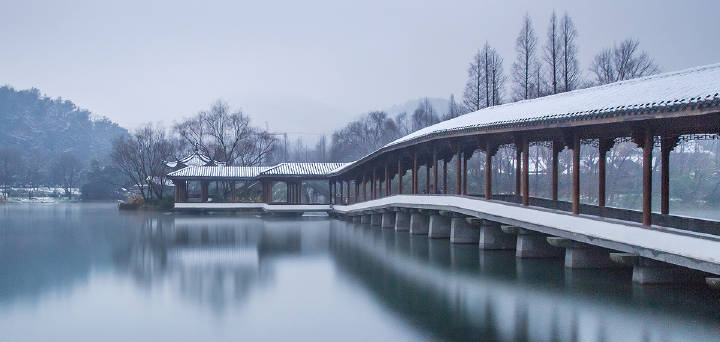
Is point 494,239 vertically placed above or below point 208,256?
above

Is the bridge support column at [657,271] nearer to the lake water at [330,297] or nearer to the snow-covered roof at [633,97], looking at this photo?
the lake water at [330,297]

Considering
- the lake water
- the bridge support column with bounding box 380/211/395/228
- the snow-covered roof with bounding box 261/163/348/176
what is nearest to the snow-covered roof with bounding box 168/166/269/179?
the snow-covered roof with bounding box 261/163/348/176

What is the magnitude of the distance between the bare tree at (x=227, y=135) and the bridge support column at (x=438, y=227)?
3747cm

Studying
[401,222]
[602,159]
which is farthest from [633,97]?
[401,222]

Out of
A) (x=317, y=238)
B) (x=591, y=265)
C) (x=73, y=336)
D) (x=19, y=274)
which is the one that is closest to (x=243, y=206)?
(x=317, y=238)

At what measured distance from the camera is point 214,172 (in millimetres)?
43406

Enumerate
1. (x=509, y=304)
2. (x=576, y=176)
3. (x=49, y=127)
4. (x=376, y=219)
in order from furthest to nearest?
(x=49, y=127), (x=376, y=219), (x=576, y=176), (x=509, y=304)

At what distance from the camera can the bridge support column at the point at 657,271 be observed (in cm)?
1154

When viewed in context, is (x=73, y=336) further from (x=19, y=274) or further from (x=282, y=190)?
(x=282, y=190)

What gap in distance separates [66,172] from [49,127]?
3821cm

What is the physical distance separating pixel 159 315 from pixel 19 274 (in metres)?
6.25

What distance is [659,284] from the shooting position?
38.4ft

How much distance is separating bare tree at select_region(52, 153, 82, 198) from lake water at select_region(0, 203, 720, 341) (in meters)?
65.0

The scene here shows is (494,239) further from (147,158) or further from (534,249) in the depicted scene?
(147,158)
